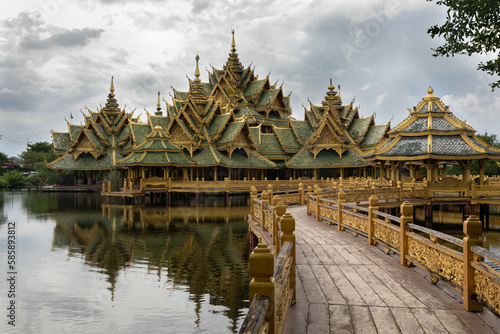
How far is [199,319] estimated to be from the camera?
8.35 m

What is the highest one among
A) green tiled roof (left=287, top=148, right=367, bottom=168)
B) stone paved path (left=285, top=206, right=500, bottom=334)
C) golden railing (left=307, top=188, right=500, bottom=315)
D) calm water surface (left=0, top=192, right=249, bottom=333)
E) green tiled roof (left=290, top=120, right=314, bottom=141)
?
green tiled roof (left=290, top=120, right=314, bottom=141)

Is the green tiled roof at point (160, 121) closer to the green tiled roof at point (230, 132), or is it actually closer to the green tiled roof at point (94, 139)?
the green tiled roof at point (230, 132)

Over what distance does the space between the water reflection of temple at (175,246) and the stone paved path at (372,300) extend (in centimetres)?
221

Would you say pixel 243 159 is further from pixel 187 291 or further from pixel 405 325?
pixel 405 325

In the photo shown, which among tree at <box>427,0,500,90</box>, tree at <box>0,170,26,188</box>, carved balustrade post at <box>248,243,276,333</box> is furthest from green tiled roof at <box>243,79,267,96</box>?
carved balustrade post at <box>248,243,276,333</box>

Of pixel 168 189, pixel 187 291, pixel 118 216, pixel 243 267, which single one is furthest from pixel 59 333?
pixel 168 189

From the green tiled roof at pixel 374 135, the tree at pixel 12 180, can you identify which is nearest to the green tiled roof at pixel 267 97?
the green tiled roof at pixel 374 135

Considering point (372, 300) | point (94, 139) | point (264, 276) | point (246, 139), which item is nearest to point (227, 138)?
point (246, 139)

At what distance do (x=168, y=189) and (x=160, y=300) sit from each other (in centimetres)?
2552

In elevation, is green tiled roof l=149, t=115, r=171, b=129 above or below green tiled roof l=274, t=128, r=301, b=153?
above

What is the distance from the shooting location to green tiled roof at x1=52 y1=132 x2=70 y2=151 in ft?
173

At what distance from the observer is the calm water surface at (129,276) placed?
8.36m

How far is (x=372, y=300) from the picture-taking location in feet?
19.7

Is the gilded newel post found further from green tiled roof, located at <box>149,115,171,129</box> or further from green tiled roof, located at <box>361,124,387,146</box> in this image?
green tiled roof, located at <box>361,124,387,146</box>
